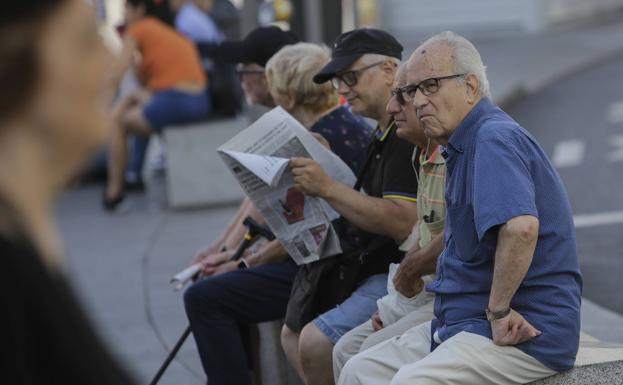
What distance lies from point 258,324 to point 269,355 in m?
0.14

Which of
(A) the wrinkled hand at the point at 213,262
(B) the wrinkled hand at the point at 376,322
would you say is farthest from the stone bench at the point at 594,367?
(A) the wrinkled hand at the point at 213,262

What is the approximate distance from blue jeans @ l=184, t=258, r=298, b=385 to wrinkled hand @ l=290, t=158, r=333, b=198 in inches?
25.2

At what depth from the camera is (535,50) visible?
68.0 feet

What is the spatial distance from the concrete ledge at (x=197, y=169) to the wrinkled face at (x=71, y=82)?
28.2ft

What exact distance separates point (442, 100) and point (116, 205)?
677 centimetres

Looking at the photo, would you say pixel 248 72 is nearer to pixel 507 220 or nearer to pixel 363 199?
pixel 363 199

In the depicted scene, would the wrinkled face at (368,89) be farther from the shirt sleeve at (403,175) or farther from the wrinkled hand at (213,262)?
the wrinkled hand at (213,262)

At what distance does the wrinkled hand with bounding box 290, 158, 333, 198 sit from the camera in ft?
13.4

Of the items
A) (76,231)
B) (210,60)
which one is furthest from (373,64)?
(210,60)

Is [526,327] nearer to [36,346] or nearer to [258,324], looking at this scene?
[258,324]

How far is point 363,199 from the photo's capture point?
13.2 feet

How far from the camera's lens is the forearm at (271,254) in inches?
189

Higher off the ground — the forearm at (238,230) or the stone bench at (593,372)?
the stone bench at (593,372)

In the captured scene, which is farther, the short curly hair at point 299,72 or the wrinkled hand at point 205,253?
the wrinkled hand at point 205,253
